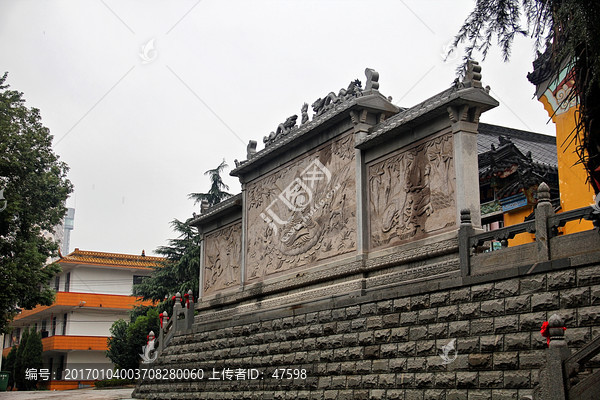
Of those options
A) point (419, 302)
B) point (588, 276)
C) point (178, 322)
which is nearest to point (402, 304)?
point (419, 302)

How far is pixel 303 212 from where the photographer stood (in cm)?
1495

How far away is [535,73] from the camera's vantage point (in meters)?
14.8

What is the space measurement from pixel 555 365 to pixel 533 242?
7.45ft

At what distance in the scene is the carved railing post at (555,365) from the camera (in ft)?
24.0

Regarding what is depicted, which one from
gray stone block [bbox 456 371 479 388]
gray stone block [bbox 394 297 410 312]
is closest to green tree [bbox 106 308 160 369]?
gray stone block [bbox 394 297 410 312]

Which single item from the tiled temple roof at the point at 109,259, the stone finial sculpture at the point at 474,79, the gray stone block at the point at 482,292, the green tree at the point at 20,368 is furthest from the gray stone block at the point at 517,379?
the green tree at the point at 20,368

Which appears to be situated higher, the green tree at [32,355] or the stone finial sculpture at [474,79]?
the stone finial sculpture at [474,79]

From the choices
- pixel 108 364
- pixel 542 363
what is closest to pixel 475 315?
pixel 542 363

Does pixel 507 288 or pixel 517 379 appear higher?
pixel 507 288

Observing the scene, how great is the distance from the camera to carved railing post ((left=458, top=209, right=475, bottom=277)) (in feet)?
33.0

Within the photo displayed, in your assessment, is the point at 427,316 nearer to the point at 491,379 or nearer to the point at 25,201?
the point at 491,379

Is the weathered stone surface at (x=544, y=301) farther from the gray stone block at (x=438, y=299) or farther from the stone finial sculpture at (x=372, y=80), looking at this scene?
the stone finial sculpture at (x=372, y=80)

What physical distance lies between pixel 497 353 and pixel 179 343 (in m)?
11.7

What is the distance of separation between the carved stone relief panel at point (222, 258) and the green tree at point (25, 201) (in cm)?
561
